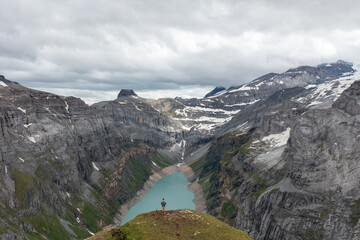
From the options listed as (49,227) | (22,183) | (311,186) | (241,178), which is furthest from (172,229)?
(241,178)

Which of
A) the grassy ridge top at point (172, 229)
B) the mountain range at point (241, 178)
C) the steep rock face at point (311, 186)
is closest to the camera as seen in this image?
the grassy ridge top at point (172, 229)

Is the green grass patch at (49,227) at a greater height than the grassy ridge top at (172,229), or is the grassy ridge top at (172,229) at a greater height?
the grassy ridge top at (172,229)

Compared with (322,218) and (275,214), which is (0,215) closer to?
(275,214)

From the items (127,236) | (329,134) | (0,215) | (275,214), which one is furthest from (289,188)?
(0,215)

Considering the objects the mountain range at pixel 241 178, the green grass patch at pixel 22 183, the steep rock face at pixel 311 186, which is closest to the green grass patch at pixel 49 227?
the mountain range at pixel 241 178

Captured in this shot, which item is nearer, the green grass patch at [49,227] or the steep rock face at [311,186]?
the steep rock face at [311,186]

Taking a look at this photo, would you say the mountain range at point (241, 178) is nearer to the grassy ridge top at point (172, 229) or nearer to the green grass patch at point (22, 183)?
the green grass patch at point (22, 183)

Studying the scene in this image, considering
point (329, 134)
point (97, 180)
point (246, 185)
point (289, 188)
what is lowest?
point (97, 180)
